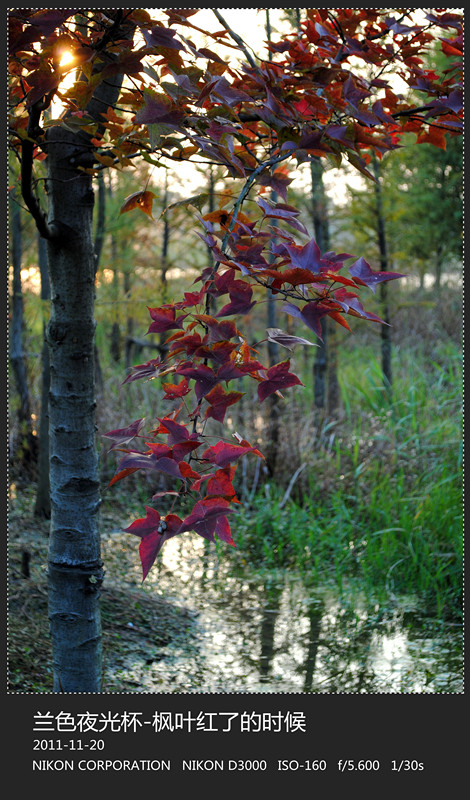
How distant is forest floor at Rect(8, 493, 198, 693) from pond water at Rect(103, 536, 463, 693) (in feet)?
0.11

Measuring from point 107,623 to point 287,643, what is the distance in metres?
0.80

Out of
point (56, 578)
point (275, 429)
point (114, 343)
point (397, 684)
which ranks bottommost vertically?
point (397, 684)

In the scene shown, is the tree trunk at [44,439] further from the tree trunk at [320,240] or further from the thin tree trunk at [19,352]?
the tree trunk at [320,240]

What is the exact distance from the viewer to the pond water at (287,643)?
259 centimetres

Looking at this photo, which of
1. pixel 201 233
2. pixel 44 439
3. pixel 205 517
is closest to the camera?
pixel 205 517

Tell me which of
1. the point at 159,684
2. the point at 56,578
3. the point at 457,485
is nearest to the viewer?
the point at 56,578

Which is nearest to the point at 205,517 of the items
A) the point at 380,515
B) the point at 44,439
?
the point at 380,515

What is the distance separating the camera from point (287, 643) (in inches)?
115

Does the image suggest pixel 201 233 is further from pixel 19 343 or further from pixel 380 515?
pixel 19 343

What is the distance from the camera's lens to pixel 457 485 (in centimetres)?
386

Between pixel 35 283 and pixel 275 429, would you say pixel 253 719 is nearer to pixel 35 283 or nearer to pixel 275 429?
pixel 275 429

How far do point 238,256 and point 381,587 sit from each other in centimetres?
275

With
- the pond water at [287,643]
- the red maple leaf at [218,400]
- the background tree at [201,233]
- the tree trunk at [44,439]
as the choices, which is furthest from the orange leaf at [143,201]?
the tree trunk at [44,439]

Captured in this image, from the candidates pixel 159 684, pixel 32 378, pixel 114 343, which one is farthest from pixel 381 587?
pixel 114 343
